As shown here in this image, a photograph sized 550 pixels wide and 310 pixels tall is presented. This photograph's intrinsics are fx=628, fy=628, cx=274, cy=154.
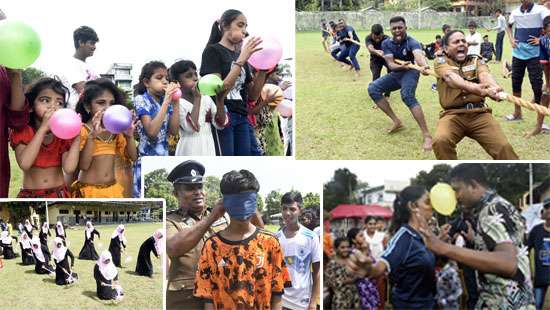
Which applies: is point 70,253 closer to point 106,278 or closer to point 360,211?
point 106,278

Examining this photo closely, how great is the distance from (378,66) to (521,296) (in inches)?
94.6

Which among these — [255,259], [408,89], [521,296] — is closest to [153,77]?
[255,259]

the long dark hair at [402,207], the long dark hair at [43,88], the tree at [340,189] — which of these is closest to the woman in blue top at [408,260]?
the long dark hair at [402,207]

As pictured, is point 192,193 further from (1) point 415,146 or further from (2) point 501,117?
(2) point 501,117

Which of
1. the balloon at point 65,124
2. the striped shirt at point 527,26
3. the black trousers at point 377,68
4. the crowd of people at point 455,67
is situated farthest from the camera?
the black trousers at point 377,68

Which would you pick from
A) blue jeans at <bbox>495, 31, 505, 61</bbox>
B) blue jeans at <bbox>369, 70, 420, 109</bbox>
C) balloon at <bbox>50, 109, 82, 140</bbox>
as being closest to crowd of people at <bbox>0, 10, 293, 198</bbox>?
balloon at <bbox>50, 109, 82, 140</bbox>

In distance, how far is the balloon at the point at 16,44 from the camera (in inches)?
138

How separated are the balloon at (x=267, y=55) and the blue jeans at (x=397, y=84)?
1.45 m

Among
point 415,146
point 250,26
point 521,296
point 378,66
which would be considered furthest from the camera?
point 378,66

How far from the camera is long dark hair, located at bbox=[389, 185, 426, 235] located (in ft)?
12.5

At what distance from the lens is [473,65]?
427 cm

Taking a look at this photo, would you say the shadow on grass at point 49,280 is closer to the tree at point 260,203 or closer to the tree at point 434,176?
the tree at point 260,203

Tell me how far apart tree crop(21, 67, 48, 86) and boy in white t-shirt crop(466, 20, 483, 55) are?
115 inches

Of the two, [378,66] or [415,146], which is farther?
[378,66]
